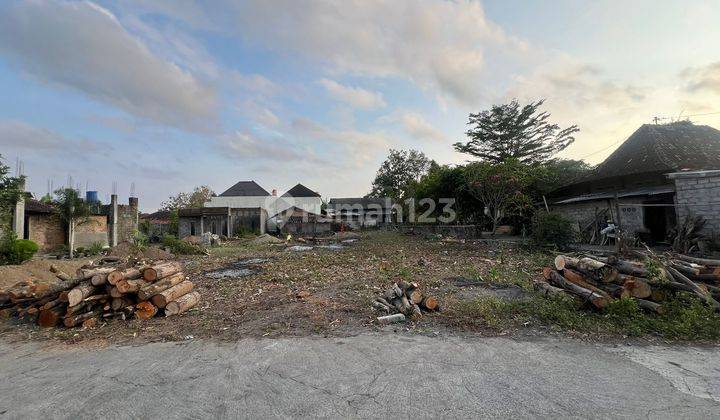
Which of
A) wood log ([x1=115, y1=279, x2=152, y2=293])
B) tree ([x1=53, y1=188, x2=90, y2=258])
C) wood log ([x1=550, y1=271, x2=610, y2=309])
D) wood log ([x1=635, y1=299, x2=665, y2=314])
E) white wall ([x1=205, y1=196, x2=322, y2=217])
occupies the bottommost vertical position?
wood log ([x1=635, y1=299, x2=665, y2=314])

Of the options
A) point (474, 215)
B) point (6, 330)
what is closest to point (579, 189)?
point (474, 215)

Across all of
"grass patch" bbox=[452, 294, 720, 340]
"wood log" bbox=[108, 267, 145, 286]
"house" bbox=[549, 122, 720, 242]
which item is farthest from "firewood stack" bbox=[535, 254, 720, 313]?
"wood log" bbox=[108, 267, 145, 286]

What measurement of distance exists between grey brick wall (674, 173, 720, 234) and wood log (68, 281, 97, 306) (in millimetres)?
A: 14755

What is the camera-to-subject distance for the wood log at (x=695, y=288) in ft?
15.4

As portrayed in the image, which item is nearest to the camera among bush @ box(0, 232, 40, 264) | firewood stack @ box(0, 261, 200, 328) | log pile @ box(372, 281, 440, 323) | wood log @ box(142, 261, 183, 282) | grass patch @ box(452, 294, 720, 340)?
grass patch @ box(452, 294, 720, 340)

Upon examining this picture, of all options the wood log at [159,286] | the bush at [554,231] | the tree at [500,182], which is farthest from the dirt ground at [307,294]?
the tree at [500,182]

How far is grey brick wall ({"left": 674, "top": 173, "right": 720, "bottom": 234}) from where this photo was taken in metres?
10.7

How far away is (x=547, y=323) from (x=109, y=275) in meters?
6.42

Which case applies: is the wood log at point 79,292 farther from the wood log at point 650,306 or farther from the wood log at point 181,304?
the wood log at point 650,306

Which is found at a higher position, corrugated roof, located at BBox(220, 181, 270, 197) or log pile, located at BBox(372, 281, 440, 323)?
corrugated roof, located at BBox(220, 181, 270, 197)

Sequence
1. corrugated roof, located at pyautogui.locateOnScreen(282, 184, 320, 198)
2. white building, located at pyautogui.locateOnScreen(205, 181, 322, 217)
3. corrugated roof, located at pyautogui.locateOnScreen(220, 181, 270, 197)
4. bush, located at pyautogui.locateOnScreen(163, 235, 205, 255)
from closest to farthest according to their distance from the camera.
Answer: bush, located at pyautogui.locateOnScreen(163, 235, 205, 255), white building, located at pyautogui.locateOnScreen(205, 181, 322, 217), corrugated roof, located at pyautogui.locateOnScreen(220, 181, 270, 197), corrugated roof, located at pyautogui.locateOnScreen(282, 184, 320, 198)

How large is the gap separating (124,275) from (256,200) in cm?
4086

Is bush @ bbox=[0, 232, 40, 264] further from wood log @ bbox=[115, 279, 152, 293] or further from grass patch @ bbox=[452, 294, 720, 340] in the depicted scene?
grass patch @ bbox=[452, 294, 720, 340]

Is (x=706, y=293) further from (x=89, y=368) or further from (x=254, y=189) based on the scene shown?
(x=254, y=189)
